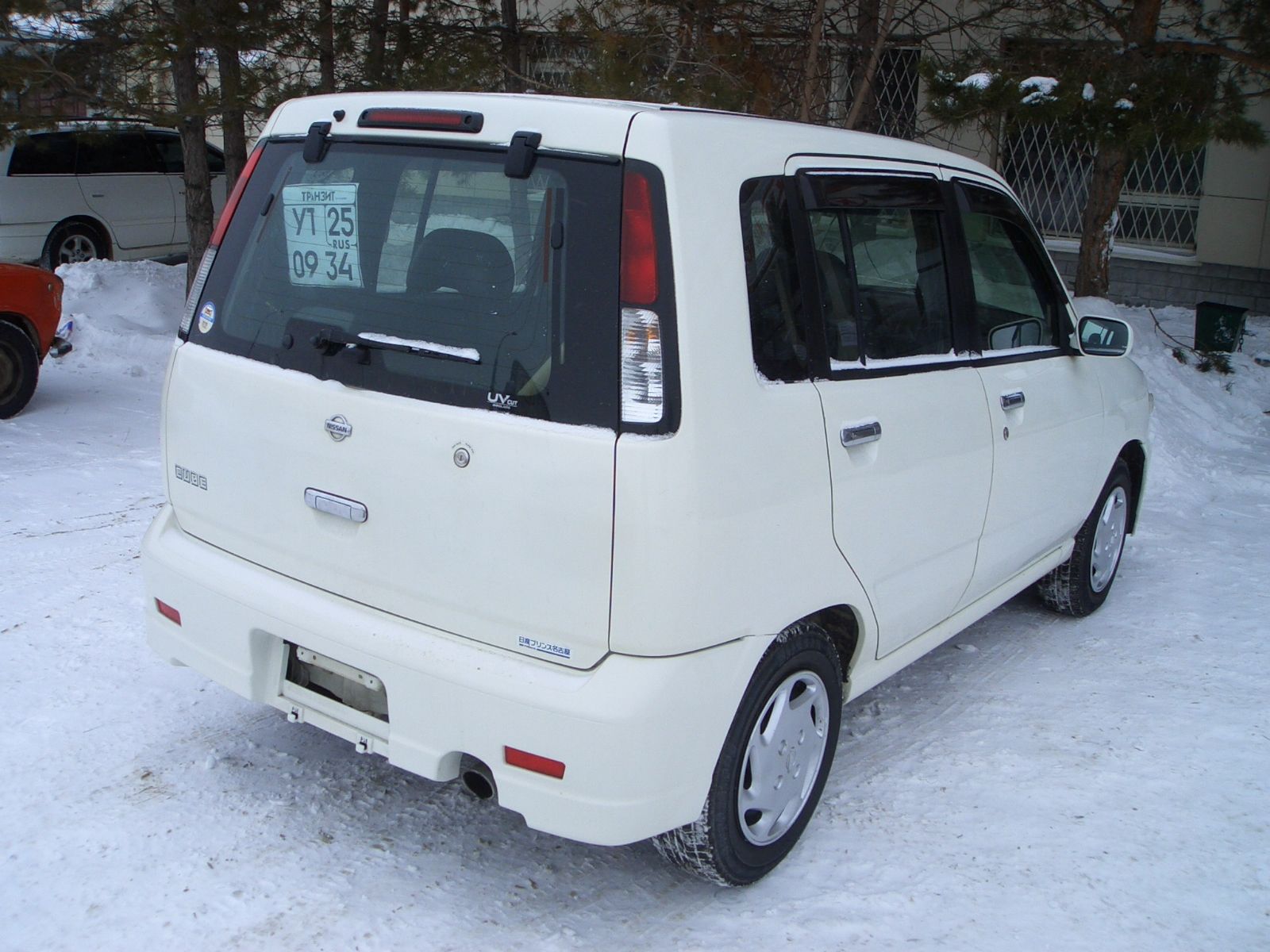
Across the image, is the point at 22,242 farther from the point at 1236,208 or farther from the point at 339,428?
the point at 1236,208

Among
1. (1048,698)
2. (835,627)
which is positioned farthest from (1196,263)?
(835,627)

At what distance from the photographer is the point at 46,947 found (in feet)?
9.07

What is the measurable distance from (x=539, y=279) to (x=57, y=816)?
2.07 meters

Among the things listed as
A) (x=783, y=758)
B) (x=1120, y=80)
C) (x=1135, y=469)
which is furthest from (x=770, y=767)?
(x=1120, y=80)

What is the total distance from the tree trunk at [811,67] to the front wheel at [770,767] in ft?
18.0

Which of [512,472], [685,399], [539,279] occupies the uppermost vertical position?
[539,279]

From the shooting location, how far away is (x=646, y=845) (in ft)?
11.1

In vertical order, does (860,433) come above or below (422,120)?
below

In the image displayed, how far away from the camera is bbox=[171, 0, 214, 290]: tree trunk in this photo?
8.96 m

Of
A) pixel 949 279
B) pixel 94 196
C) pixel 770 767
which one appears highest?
pixel 949 279

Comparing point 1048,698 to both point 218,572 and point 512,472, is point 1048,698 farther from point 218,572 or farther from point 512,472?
point 218,572

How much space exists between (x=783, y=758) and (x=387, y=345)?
1517mm

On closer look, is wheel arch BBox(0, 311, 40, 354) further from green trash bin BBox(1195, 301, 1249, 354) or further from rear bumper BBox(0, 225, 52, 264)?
green trash bin BBox(1195, 301, 1249, 354)

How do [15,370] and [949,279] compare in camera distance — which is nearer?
[949,279]
